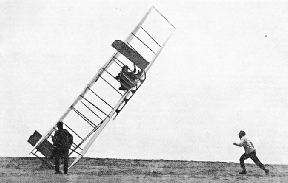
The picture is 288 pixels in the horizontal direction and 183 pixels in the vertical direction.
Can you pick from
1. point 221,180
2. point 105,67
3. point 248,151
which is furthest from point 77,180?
point 248,151

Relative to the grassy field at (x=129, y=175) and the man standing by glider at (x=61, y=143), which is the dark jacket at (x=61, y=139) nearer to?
the man standing by glider at (x=61, y=143)

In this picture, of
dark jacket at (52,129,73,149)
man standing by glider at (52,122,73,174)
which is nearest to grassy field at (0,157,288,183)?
man standing by glider at (52,122,73,174)

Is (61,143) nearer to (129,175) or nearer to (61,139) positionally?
(61,139)

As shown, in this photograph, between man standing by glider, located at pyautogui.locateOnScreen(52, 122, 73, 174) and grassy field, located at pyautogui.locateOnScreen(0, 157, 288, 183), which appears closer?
grassy field, located at pyautogui.locateOnScreen(0, 157, 288, 183)

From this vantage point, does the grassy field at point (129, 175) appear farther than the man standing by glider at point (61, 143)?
No

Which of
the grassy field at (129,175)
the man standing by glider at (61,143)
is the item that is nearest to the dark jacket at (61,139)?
the man standing by glider at (61,143)

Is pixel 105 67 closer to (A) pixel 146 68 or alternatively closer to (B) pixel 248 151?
(A) pixel 146 68

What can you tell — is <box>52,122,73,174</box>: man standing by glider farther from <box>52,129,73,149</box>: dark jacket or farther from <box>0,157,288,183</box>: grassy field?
<box>0,157,288,183</box>: grassy field

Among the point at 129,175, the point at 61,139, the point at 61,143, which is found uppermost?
the point at 129,175

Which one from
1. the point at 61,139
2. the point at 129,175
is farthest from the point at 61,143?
the point at 129,175

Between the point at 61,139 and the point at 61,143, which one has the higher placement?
the point at 61,139

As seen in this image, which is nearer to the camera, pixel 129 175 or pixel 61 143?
pixel 61 143

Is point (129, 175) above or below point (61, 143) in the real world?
above

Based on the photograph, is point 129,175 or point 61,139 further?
point 129,175
